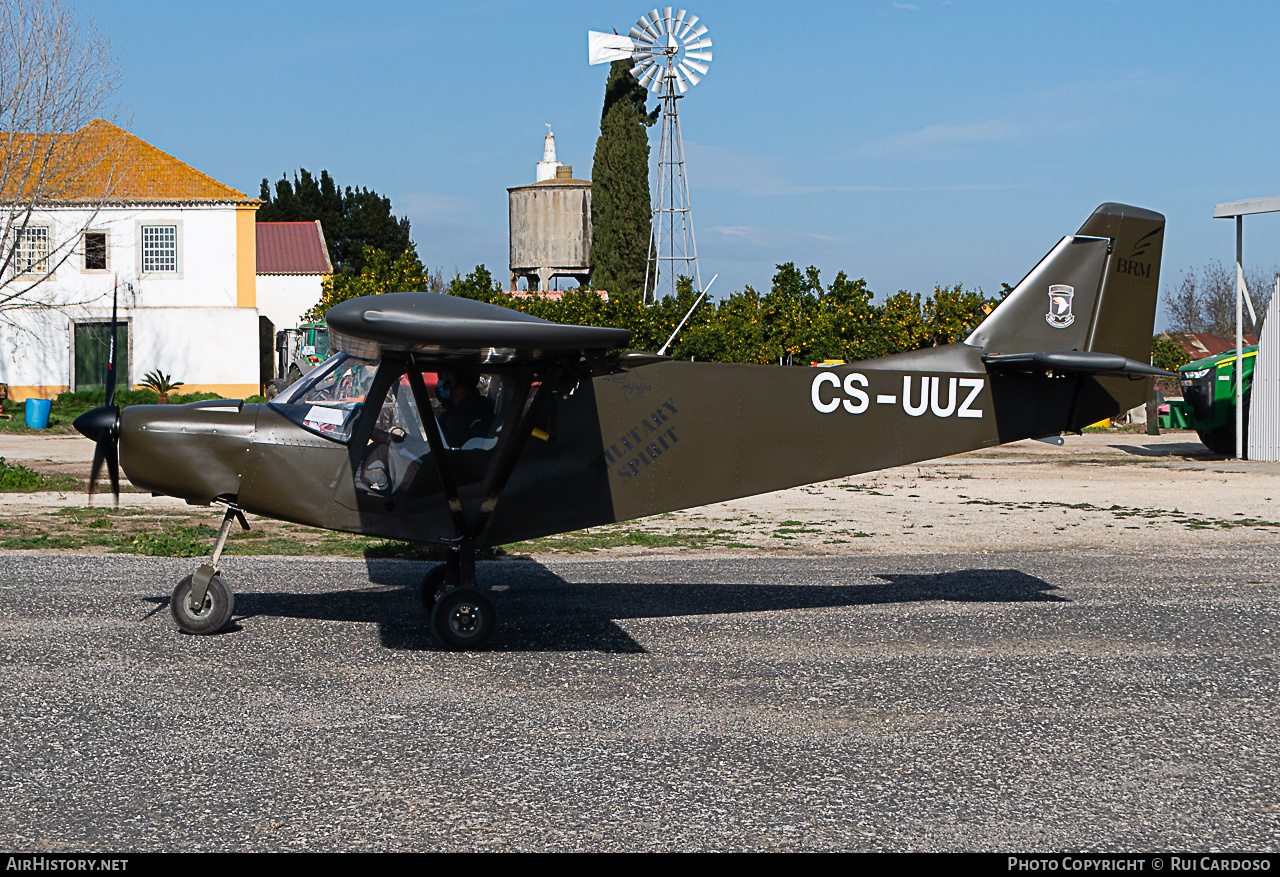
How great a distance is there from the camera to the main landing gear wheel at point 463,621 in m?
7.76

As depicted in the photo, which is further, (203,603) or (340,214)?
(340,214)

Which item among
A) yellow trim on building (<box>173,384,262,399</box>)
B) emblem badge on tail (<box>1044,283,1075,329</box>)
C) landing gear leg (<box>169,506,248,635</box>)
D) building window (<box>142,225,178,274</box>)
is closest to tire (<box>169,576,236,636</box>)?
landing gear leg (<box>169,506,248,635</box>)

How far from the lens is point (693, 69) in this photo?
6053 cm

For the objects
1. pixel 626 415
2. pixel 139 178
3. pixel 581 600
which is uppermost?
pixel 139 178

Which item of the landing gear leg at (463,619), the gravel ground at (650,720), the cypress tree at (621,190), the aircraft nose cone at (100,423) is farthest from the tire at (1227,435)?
the cypress tree at (621,190)

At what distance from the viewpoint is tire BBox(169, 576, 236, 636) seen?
7973mm

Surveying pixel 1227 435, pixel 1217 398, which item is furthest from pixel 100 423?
pixel 1227 435

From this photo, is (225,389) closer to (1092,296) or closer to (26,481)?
(26,481)

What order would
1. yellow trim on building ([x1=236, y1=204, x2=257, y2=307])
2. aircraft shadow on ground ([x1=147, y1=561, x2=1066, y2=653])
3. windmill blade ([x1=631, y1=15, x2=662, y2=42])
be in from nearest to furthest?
aircraft shadow on ground ([x1=147, y1=561, x2=1066, y2=653]), yellow trim on building ([x1=236, y1=204, x2=257, y2=307]), windmill blade ([x1=631, y1=15, x2=662, y2=42])

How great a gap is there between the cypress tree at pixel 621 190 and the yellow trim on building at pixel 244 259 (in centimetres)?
2611

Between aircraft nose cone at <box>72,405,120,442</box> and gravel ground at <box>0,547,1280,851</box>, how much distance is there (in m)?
1.49

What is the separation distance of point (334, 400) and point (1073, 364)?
568cm

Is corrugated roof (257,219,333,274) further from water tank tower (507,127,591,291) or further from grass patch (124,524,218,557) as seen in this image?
grass patch (124,524,218,557)

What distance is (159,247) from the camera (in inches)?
1617
